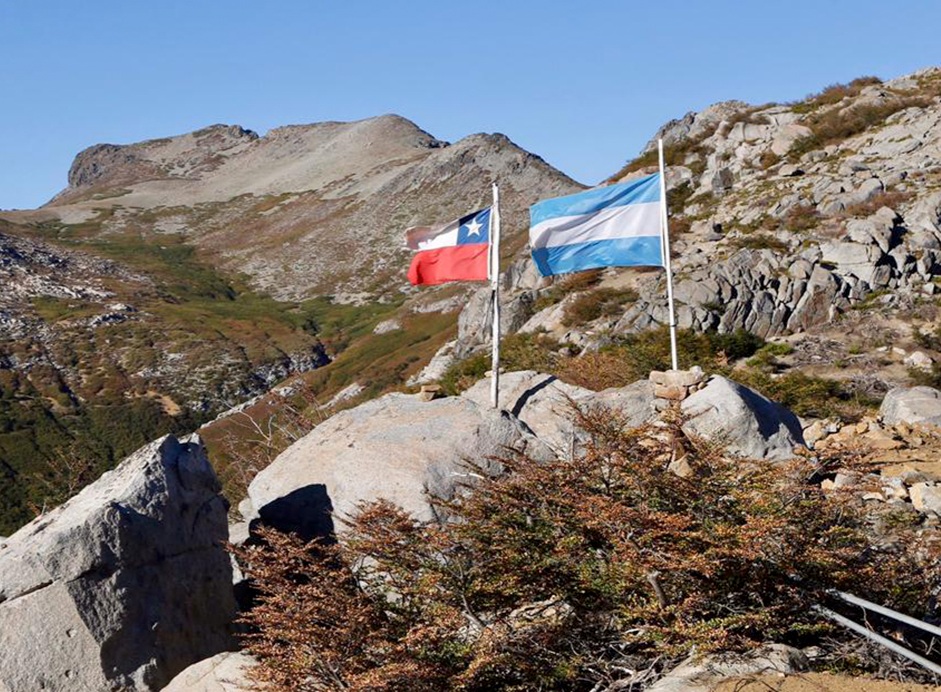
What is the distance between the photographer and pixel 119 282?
103 meters

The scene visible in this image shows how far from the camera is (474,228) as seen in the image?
12.8 meters

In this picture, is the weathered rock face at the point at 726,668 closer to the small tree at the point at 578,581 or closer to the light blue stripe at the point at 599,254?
the small tree at the point at 578,581

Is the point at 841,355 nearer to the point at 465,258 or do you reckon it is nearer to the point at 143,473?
the point at 465,258

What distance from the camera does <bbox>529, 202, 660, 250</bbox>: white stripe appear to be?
12.8 m

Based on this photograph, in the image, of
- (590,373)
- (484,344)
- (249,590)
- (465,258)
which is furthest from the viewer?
(484,344)

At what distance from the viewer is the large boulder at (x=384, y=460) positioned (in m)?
9.41

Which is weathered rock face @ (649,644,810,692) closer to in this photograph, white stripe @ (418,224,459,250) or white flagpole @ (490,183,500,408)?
white flagpole @ (490,183,500,408)

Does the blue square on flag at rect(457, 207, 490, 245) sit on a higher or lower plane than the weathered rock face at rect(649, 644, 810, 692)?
higher

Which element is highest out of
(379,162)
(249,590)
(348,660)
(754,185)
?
(379,162)

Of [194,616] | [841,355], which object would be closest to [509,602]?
[194,616]

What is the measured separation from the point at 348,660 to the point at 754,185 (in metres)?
29.3

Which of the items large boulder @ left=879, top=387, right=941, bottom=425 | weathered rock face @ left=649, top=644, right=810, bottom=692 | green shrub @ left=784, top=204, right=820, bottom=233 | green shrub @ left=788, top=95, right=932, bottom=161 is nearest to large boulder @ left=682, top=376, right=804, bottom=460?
large boulder @ left=879, top=387, right=941, bottom=425

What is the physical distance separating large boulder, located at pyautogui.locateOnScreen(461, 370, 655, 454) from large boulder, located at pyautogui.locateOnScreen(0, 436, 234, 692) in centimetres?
440

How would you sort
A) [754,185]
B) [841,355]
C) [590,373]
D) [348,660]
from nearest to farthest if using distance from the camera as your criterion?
[348,660], [590,373], [841,355], [754,185]
